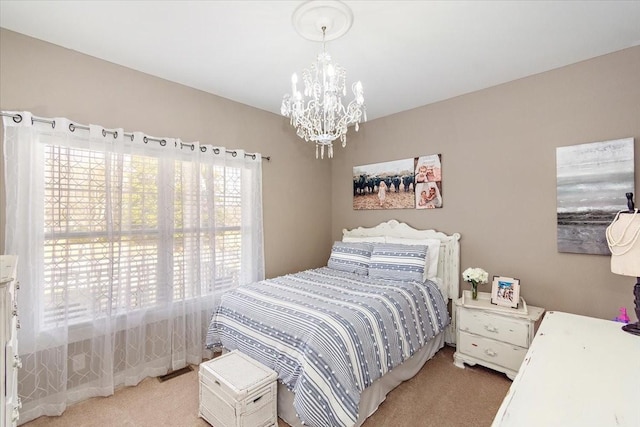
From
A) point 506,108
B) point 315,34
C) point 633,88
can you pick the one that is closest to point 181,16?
point 315,34

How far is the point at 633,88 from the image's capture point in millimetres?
2152

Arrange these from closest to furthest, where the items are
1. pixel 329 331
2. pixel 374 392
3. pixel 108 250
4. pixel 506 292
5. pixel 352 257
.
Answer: pixel 329 331, pixel 374 392, pixel 108 250, pixel 506 292, pixel 352 257

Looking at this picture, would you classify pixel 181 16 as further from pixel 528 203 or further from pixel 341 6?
pixel 528 203

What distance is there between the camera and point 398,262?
280cm

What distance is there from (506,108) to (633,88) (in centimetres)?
81

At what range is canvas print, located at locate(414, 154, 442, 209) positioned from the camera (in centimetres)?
315

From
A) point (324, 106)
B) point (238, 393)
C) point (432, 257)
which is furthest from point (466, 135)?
point (238, 393)

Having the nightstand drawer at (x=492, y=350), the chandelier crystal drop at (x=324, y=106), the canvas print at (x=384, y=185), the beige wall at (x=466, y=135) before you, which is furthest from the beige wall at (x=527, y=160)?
the chandelier crystal drop at (x=324, y=106)

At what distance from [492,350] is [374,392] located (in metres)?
1.13

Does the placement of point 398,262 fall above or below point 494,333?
above

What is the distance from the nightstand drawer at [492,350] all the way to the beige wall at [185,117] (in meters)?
2.00

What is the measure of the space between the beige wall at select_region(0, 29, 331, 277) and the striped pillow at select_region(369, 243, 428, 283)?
116cm

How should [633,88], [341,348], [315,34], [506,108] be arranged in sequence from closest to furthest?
[341,348] → [315,34] → [633,88] → [506,108]

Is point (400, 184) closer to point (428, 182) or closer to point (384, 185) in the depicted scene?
point (384, 185)
